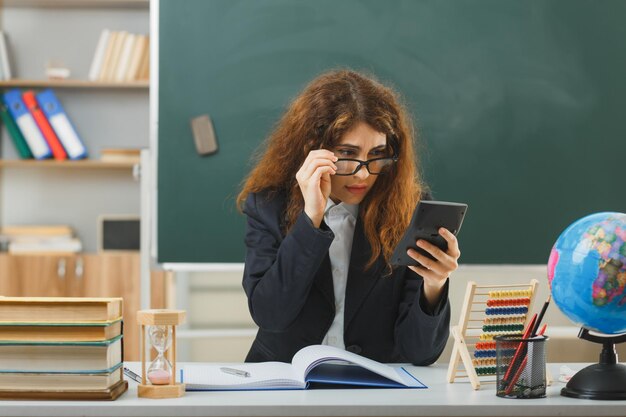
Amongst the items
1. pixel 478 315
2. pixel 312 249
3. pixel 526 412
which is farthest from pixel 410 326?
pixel 478 315

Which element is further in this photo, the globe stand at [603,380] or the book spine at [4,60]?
the book spine at [4,60]

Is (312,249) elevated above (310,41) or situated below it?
below

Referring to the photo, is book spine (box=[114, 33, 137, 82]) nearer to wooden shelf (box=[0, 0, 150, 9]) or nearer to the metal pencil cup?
wooden shelf (box=[0, 0, 150, 9])

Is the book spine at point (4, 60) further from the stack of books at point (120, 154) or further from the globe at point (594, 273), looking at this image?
the globe at point (594, 273)

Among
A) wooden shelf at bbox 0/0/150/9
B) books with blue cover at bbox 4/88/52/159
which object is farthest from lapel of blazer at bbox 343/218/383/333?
wooden shelf at bbox 0/0/150/9

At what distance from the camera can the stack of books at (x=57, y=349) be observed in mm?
1420

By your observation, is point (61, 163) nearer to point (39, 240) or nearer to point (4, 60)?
point (39, 240)

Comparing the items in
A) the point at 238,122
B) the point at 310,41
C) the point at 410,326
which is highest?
the point at 310,41

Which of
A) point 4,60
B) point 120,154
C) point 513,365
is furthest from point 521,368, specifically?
point 4,60

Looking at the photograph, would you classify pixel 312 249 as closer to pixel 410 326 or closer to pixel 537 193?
pixel 410 326

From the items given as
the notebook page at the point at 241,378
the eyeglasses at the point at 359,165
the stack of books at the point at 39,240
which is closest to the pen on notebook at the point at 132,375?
the notebook page at the point at 241,378

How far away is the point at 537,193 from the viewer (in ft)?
11.3

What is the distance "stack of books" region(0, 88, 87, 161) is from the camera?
175 inches

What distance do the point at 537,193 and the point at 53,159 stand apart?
2548 millimetres
